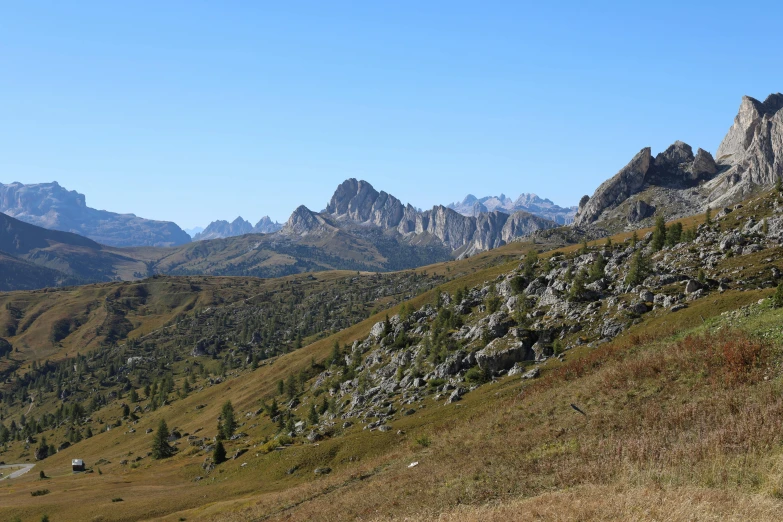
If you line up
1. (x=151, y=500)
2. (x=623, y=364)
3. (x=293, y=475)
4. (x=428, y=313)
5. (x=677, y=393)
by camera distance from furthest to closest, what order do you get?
(x=428, y=313) → (x=151, y=500) → (x=293, y=475) → (x=623, y=364) → (x=677, y=393)

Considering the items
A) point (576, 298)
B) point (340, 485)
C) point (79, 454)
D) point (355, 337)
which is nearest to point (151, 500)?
point (340, 485)

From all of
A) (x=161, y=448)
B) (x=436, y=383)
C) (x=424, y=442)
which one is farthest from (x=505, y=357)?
(x=161, y=448)

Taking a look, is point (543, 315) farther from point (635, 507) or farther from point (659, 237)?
point (635, 507)

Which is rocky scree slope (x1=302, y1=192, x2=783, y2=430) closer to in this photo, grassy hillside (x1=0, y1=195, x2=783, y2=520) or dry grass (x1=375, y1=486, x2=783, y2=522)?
grassy hillside (x1=0, y1=195, x2=783, y2=520)

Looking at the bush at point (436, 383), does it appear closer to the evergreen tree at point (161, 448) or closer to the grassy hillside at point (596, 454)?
the grassy hillside at point (596, 454)

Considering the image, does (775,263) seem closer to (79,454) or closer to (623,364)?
(623,364)

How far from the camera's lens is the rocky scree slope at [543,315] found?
94062 millimetres

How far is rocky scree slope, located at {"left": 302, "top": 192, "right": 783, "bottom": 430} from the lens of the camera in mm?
94062

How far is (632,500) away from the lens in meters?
19.9

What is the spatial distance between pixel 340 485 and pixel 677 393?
27829mm

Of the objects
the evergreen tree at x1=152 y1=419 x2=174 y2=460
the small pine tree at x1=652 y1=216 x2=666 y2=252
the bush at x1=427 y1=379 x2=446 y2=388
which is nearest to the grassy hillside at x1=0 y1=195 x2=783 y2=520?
the bush at x1=427 y1=379 x2=446 y2=388

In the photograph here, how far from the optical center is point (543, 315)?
116188 millimetres

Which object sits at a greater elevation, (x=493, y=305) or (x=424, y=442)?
(x=493, y=305)

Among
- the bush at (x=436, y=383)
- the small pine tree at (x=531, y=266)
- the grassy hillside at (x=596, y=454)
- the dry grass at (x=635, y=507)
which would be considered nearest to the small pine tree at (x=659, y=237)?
the small pine tree at (x=531, y=266)
